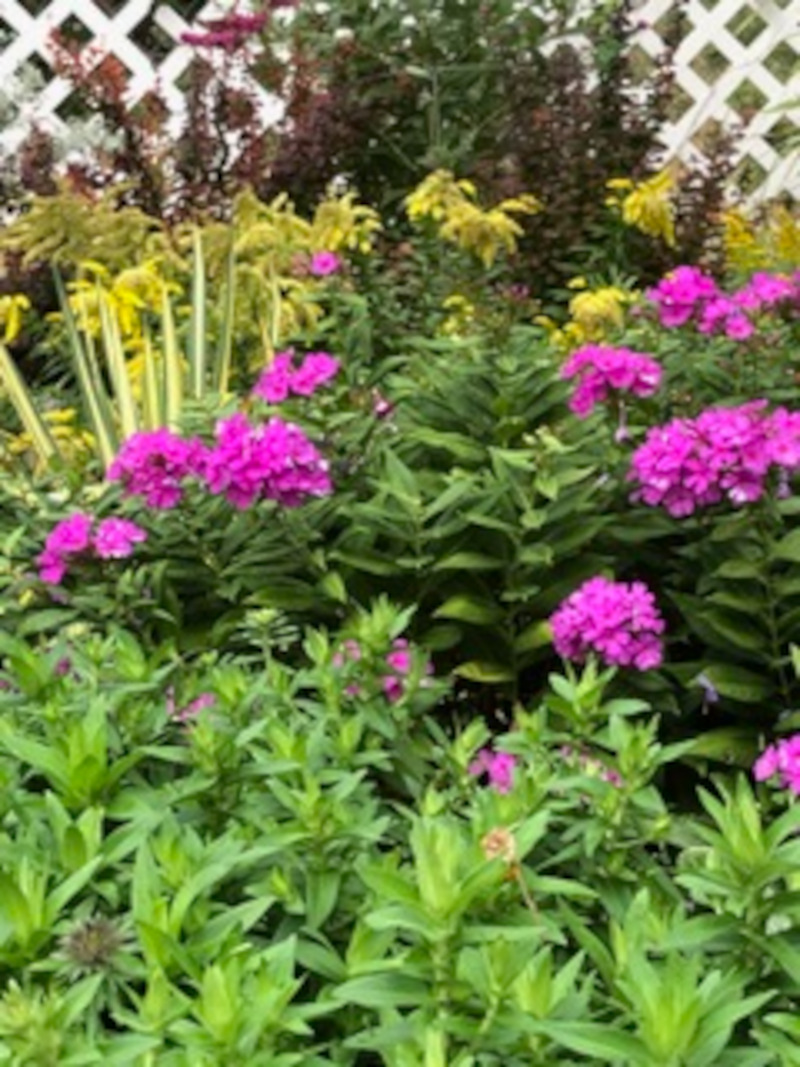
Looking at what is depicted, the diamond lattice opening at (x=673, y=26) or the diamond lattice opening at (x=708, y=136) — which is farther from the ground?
the diamond lattice opening at (x=673, y=26)

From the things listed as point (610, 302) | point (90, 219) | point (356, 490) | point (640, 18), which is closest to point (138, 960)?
point (356, 490)

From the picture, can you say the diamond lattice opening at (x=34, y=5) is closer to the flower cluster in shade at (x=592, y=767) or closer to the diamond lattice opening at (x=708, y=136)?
the diamond lattice opening at (x=708, y=136)

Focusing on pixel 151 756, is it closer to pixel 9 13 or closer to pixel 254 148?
pixel 254 148

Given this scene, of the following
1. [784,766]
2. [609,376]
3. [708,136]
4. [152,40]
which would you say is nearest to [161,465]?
[609,376]

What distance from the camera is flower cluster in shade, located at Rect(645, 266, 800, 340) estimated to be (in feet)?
8.84

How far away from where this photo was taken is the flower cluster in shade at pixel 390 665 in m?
1.72

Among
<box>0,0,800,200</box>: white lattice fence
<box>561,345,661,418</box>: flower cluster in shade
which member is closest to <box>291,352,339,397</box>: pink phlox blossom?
<box>561,345,661,418</box>: flower cluster in shade

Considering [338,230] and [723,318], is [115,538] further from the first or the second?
[338,230]

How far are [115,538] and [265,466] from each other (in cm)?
27

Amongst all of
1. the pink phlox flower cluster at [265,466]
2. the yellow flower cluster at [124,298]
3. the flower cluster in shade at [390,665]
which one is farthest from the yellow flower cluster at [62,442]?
the flower cluster in shade at [390,665]

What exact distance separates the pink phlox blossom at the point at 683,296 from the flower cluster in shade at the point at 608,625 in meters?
0.80

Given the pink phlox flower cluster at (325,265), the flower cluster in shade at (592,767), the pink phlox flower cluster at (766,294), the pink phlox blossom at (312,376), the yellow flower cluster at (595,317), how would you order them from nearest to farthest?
the flower cluster in shade at (592,767) < the pink phlox blossom at (312,376) < the pink phlox flower cluster at (766,294) < the pink phlox flower cluster at (325,265) < the yellow flower cluster at (595,317)

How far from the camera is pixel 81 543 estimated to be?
2410mm

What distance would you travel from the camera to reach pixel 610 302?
374 cm
